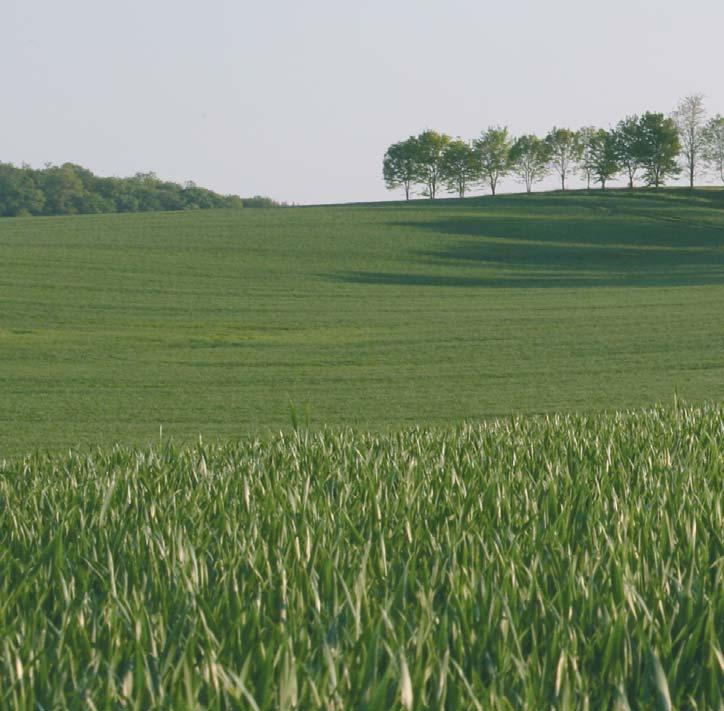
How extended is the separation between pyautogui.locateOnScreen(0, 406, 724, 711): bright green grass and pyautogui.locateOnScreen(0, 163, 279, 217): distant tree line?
2554 inches

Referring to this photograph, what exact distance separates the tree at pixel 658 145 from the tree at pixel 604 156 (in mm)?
2239

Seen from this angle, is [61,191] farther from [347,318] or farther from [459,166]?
[347,318]

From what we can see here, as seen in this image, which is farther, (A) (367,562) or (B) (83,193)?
(B) (83,193)

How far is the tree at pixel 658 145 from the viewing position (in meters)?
62.2

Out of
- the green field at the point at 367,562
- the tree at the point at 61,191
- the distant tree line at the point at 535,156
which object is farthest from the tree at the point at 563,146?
the green field at the point at 367,562

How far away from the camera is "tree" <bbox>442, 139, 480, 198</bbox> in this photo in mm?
74312

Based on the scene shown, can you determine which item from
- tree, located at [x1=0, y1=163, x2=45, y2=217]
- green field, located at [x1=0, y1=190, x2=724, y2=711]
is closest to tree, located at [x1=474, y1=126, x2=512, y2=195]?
tree, located at [x1=0, y1=163, x2=45, y2=217]

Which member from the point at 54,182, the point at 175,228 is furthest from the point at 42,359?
the point at 54,182

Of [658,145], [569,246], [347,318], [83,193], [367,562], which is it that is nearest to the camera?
[367,562]

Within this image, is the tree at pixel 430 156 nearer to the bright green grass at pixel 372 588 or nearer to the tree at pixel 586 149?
the tree at pixel 586 149

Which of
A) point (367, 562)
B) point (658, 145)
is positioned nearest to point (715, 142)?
point (658, 145)

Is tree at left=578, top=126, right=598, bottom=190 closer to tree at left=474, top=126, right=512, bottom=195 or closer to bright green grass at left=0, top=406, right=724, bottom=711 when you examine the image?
tree at left=474, top=126, right=512, bottom=195

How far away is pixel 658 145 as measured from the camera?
62219 mm

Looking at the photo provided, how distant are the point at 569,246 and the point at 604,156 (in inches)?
1240
